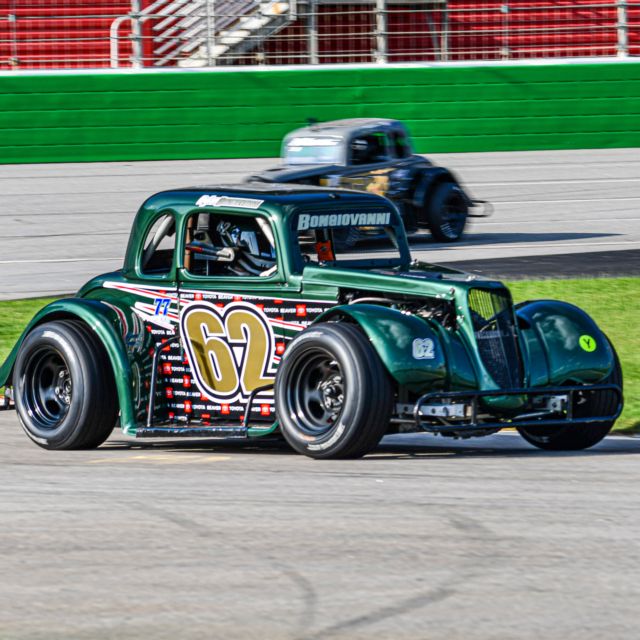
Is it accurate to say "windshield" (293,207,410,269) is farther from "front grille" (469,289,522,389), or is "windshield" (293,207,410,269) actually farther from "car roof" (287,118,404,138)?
"car roof" (287,118,404,138)

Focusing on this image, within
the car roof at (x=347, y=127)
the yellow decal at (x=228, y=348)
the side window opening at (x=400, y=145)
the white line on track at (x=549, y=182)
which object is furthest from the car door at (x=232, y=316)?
the white line on track at (x=549, y=182)

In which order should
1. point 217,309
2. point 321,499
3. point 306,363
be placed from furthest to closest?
point 217,309
point 306,363
point 321,499

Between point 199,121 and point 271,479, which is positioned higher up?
point 199,121

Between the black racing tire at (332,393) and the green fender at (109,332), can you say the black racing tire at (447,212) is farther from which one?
the black racing tire at (332,393)

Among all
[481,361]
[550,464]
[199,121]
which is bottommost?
[550,464]

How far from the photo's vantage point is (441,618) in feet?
16.5

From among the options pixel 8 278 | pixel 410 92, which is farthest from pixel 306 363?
pixel 410 92

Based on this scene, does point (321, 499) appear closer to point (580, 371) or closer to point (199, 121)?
point (580, 371)

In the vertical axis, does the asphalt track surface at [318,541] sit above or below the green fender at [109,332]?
below

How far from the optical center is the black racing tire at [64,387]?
29.2 ft

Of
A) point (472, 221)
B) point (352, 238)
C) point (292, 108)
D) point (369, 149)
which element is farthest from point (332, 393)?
point (292, 108)

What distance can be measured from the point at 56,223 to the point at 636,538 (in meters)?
17.1

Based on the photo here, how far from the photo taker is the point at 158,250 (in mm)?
9398

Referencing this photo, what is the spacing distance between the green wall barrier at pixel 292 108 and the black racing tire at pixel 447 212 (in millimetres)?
8623
